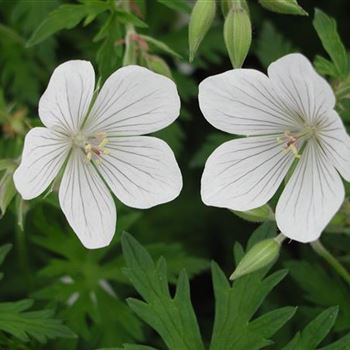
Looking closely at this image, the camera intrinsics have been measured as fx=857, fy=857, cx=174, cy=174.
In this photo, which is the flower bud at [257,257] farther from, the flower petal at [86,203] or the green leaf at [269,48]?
the green leaf at [269,48]

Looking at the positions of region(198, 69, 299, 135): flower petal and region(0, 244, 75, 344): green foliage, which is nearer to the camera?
region(198, 69, 299, 135): flower petal

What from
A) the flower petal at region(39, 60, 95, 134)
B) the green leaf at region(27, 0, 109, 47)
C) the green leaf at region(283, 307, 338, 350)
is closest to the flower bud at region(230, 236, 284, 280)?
the green leaf at region(283, 307, 338, 350)

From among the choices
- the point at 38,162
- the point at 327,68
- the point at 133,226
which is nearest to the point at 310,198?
the point at 327,68

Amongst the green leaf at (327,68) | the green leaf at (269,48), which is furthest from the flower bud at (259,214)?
the green leaf at (269,48)

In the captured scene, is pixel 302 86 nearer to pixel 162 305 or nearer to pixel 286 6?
pixel 286 6

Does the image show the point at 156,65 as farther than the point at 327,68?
Yes

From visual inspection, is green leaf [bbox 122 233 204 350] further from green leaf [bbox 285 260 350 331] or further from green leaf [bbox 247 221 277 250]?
green leaf [bbox 285 260 350 331]
